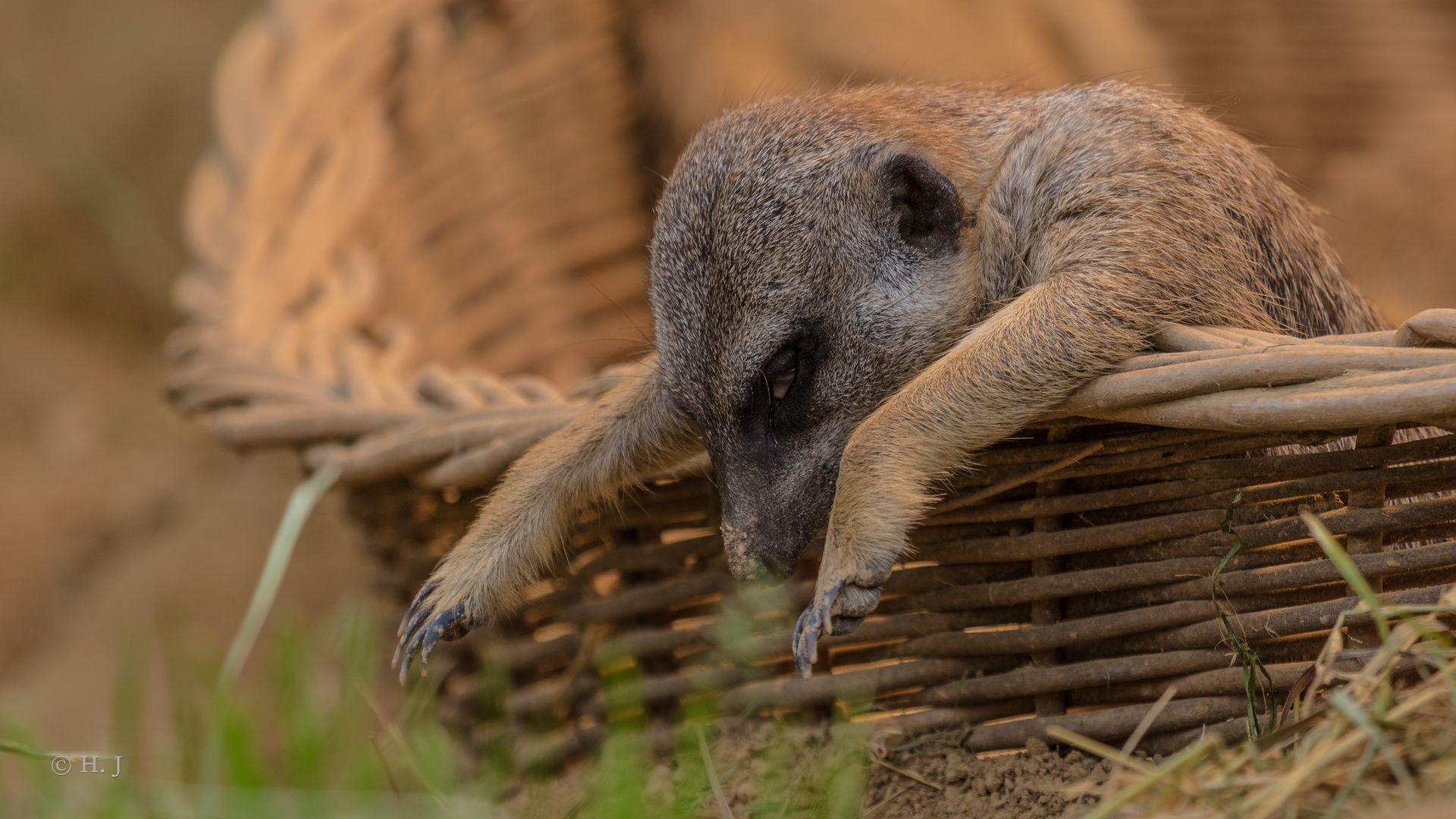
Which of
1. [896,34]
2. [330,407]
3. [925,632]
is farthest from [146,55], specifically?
[925,632]

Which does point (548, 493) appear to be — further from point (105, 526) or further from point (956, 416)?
point (105, 526)

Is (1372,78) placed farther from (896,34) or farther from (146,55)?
(146,55)

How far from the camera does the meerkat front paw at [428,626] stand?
177 cm

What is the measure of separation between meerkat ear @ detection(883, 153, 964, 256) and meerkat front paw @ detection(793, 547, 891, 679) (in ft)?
1.98

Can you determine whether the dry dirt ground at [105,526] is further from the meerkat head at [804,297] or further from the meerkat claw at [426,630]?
the meerkat head at [804,297]

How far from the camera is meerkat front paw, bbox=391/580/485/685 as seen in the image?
1.77 metres

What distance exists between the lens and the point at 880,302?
5.66ft

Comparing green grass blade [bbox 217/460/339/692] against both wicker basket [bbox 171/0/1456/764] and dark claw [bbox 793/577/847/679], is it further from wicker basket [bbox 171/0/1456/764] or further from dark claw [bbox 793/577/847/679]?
dark claw [bbox 793/577/847/679]

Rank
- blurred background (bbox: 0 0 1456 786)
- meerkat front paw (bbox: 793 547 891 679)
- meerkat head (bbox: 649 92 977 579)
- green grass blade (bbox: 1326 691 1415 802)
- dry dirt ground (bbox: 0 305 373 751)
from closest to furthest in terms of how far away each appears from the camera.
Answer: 1. green grass blade (bbox: 1326 691 1415 802)
2. meerkat front paw (bbox: 793 547 891 679)
3. meerkat head (bbox: 649 92 977 579)
4. blurred background (bbox: 0 0 1456 786)
5. dry dirt ground (bbox: 0 305 373 751)

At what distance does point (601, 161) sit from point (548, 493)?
253 centimetres

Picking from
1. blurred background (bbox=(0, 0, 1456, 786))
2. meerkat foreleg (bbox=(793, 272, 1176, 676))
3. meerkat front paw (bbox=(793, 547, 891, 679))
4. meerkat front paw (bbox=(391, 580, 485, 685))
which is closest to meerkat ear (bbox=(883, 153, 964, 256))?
meerkat foreleg (bbox=(793, 272, 1176, 676))

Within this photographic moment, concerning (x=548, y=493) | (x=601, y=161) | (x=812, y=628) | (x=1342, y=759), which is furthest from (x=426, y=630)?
(x=601, y=161)

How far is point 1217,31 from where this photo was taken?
13.9 ft

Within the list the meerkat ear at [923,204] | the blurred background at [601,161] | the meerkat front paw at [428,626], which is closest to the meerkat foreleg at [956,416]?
the meerkat ear at [923,204]
